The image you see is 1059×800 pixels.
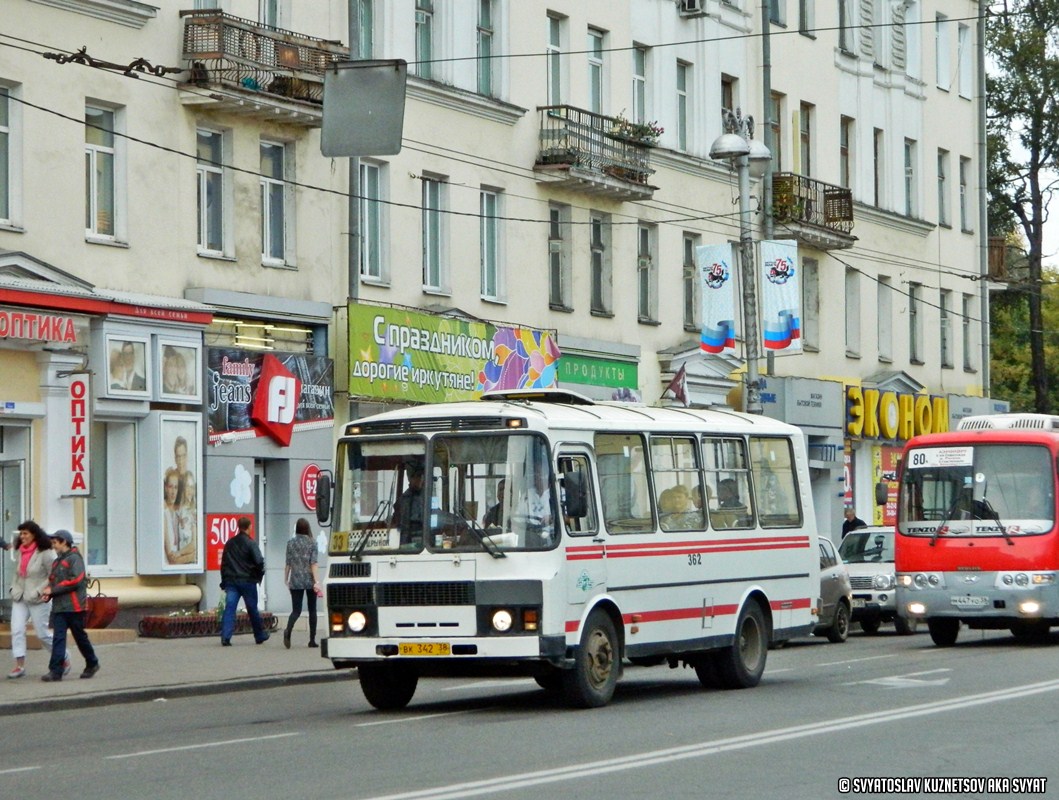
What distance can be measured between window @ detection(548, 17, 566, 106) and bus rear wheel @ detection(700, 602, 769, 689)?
18.1 m

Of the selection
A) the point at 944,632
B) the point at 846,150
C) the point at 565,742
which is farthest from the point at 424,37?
the point at 565,742

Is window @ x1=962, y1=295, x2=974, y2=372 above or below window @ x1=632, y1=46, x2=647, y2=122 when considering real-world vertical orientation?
below

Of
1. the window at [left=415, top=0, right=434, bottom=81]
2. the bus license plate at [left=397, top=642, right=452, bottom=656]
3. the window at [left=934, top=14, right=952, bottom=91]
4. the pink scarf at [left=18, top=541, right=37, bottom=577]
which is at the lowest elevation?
the bus license plate at [left=397, top=642, right=452, bottom=656]

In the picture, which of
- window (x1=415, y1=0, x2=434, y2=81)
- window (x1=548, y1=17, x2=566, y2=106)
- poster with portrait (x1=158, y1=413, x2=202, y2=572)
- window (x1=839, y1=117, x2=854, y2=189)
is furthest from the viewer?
window (x1=839, y1=117, x2=854, y2=189)

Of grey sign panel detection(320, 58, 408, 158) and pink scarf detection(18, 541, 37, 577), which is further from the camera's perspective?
grey sign panel detection(320, 58, 408, 158)

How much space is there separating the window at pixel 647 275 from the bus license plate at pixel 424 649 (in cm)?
2311

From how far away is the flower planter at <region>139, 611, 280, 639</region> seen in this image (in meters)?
26.8

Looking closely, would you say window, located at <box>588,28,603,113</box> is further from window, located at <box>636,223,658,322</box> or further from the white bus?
the white bus

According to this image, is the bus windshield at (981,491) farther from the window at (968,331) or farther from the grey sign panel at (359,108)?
the window at (968,331)

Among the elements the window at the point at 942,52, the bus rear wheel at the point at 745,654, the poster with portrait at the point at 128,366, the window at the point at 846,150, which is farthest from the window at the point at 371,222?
the window at the point at 942,52

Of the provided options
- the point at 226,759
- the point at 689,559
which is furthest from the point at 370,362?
the point at 226,759

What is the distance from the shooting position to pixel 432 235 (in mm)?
33625

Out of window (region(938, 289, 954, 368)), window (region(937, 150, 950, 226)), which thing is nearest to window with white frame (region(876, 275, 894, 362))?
window (region(938, 289, 954, 368))

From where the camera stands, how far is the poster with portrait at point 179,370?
1080 inches
